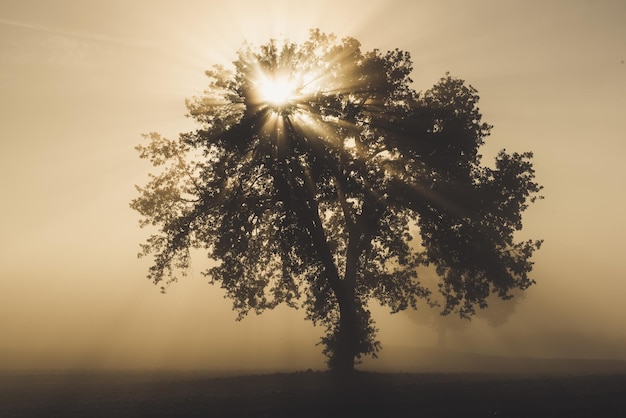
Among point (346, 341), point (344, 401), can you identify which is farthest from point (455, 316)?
point (344, 401)

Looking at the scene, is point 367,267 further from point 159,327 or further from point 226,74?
point 159,327

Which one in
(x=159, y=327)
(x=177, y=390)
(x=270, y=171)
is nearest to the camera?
(x=270, y=171)

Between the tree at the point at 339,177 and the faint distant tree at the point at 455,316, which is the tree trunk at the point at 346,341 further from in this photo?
the faint distant tree at the point at 455,316

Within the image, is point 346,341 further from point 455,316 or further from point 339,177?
point 455,316

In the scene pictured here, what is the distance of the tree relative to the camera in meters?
23.4

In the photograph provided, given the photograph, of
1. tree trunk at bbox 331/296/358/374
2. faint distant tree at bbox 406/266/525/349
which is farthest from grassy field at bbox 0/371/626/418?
faint distant tree at bbox 406/266/525/349

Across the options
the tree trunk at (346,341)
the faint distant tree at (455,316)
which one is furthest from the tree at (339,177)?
the faint distant tree at (455,316)

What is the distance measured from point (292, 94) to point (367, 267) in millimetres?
14322

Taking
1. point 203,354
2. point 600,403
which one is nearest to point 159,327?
point 203,354

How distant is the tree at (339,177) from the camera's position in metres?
23.4

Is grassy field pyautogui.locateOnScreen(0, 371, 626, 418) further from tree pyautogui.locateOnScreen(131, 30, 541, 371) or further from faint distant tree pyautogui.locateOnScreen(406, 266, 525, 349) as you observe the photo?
faint distant tree pyautogui.locateOnScreen(406, 266, 525, 349)

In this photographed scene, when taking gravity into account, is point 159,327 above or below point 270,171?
above

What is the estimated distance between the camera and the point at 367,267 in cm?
3088

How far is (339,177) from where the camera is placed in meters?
24.4
